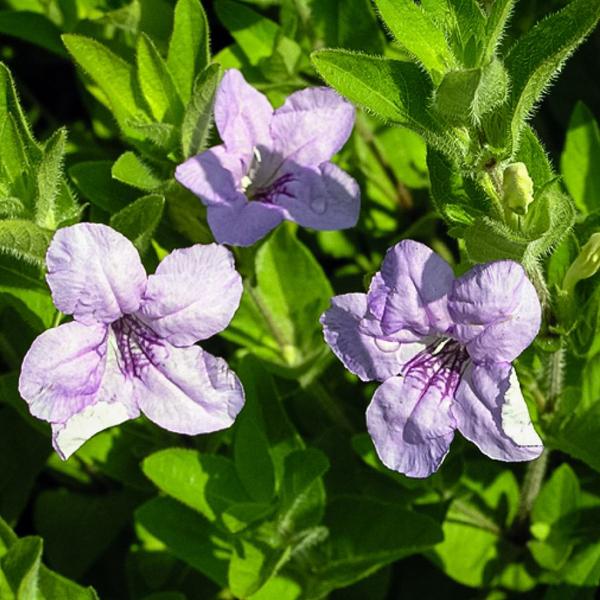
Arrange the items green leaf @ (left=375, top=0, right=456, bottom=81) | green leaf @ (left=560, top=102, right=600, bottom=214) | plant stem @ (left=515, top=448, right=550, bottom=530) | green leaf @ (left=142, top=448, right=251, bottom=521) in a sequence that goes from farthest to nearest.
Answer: green leaf @ (left=560, top=102, right=600, bottom=214) → plant stem @ (left=515, top=448, right=550, bottom=530) → green leaf @ (left=142, top=448, right=251, bottom=521) → green leaf @ (left=375, top=0, right=456, bottom=81)

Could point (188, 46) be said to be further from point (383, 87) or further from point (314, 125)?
point (383, 87)

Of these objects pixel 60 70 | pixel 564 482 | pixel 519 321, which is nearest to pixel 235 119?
pixel 519 321

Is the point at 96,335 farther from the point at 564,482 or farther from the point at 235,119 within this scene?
the point at 564,482

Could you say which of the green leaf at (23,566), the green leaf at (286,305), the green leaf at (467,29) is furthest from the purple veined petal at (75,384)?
the green leaf at (467,29)

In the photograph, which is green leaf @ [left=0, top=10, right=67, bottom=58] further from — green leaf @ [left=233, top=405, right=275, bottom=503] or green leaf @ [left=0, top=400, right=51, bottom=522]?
green leaf @ [left=233, top=405, right=275, bottom=503]

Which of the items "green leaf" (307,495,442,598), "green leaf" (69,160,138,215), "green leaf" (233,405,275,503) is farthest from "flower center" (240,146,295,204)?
"green leaf" (307,495,442,598)

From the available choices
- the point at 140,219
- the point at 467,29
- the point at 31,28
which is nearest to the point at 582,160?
the point at 467,29
